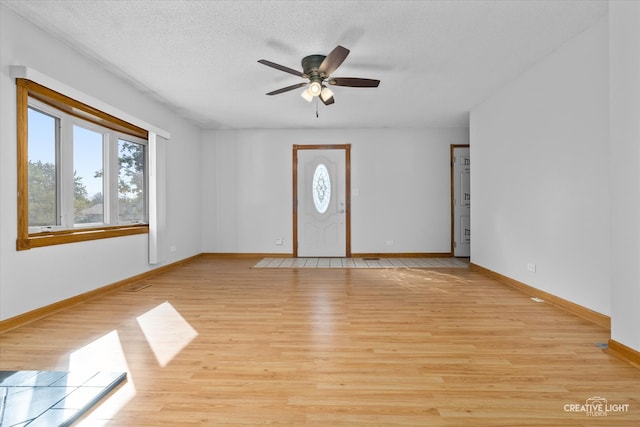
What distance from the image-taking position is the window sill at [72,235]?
2.77 m

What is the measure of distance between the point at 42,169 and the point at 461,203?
6.21 meters

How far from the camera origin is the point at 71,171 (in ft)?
11.5

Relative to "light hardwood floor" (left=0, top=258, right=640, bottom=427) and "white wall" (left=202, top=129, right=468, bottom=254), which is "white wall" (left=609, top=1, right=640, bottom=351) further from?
"white wall" (left=202, top=129, right=468, bottom=254)

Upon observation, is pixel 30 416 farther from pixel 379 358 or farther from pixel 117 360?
pixel 379 358

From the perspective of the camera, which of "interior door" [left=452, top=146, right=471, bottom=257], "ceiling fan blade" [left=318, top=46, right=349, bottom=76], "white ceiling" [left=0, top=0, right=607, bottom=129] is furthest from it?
"interior door" [left=452, top=146, right=471, bottom=257]

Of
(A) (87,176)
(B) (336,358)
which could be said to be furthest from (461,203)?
(A) (87,176)

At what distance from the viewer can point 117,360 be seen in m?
2.09

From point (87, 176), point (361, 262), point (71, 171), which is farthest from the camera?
point (361, 262)

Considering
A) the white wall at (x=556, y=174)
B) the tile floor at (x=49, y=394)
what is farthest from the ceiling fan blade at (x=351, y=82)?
the tile floor at (x=49, y=394)

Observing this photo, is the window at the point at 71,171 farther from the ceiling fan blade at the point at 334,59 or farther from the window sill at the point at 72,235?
the ceiling fan blade at the point at 334,59

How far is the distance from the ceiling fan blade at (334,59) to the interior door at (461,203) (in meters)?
4.14

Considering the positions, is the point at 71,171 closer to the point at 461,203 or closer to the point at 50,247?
the point at 50,247

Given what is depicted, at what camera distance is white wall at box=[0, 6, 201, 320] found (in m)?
2.58

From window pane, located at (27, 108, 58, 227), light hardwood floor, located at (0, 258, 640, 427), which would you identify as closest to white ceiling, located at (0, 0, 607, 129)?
window pane, located at (27, 108, 58, 227)
